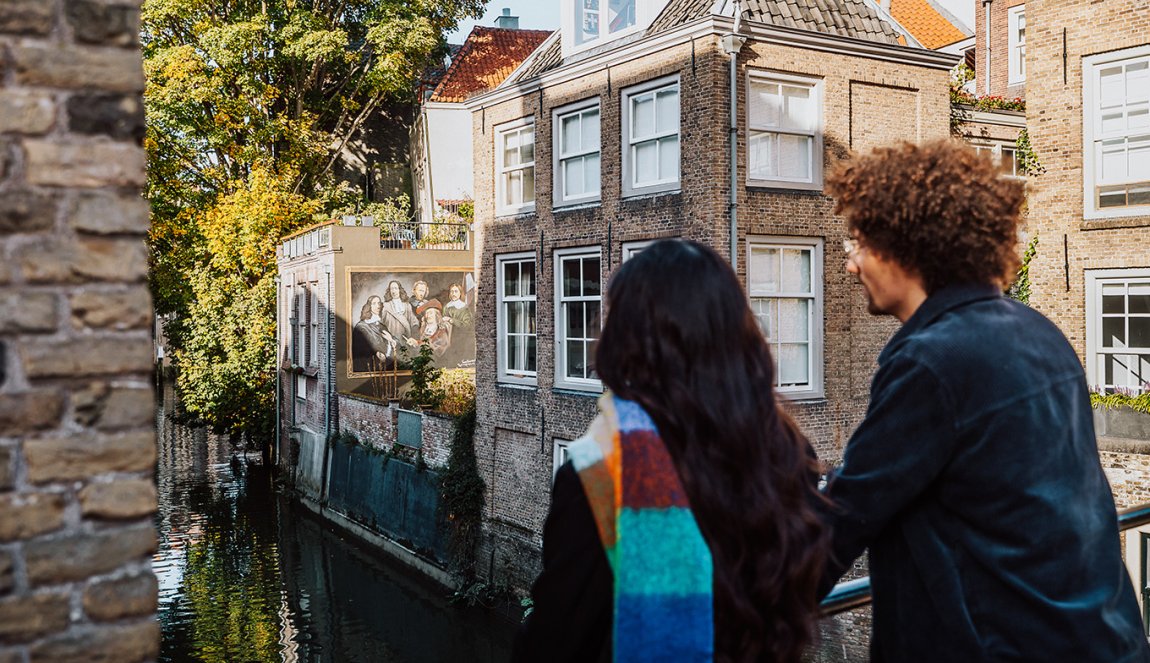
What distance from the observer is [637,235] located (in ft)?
44.8

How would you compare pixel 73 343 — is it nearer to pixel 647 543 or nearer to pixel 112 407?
pixel 112 407

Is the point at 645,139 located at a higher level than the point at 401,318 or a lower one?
higher

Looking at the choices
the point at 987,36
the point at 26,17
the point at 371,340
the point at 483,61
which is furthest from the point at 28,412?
the point at 483,61

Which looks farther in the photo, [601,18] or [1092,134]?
[601,18]

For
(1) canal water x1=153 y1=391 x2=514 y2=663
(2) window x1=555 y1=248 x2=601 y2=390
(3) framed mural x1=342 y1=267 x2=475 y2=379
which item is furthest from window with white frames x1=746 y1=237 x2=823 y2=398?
(3) framed mural x1=342 y1=267 x2=475 y2=379

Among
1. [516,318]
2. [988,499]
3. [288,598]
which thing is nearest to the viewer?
[988,499]

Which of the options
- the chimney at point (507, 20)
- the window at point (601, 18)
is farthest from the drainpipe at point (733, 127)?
the chimney at point (507, 20)

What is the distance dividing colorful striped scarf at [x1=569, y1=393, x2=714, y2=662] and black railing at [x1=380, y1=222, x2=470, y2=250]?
21855mm

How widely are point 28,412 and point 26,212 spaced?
1.15 ft

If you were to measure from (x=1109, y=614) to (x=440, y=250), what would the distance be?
21960mm

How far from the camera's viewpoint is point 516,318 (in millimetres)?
16109

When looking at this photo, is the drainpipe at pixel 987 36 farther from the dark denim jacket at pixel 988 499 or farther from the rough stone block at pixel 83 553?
the rough stone block at pixel 83 553

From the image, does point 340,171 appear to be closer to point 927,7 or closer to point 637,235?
point 927,7

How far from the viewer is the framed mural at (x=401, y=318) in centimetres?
2259
